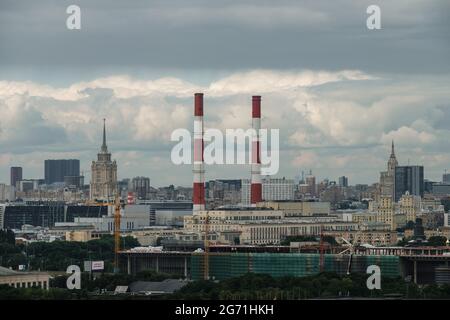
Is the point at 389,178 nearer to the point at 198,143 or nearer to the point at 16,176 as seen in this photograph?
the point at 16,176

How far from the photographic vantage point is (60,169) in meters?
153

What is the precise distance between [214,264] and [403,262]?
256 inches

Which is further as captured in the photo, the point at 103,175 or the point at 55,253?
the point at 103,175

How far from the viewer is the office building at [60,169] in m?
152

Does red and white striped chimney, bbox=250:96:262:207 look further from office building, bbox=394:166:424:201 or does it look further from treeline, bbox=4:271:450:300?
office building, bbox=394:166:424:201

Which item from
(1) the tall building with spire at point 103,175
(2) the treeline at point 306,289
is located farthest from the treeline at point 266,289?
(1) the tall building with spire at point 103,175

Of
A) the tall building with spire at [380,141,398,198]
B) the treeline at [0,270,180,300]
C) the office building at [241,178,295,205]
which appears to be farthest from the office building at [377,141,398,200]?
the treeline at [0,270,180,300]

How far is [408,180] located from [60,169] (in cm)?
2821

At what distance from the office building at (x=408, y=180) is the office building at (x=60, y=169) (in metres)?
26.5

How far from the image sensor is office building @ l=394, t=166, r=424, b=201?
475ft

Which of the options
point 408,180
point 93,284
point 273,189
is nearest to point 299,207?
point 273,189

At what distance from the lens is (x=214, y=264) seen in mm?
63969
